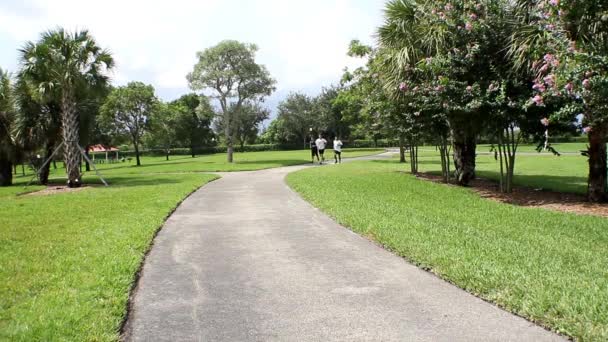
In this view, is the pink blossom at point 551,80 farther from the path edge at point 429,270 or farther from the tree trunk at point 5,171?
the tree trunk at point 5,171

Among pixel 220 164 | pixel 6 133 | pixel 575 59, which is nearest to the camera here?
pixel 575 59

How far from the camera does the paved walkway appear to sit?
12.3ft

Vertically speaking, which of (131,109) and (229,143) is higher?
(131,109)

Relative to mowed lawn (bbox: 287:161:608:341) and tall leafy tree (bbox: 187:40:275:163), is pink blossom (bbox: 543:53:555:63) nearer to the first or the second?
mowed lawn (bbox: 287:161:608:341)

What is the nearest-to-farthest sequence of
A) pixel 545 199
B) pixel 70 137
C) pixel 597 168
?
pixel 597 168
pixel 545 199
pixel 70 137

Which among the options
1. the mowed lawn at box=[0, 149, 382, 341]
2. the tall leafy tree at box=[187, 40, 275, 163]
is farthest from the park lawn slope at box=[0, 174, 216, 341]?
the tall leafy tree at box=[187, 40, 275, 163]

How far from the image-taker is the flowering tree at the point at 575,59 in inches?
316

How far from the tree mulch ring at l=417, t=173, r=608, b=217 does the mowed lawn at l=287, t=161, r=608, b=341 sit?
0.80m

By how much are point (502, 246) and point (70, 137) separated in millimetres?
17164

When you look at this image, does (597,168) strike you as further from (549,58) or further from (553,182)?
(553,182)

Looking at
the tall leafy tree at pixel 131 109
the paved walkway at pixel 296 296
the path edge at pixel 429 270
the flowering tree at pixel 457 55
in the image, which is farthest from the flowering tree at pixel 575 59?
the tall leafy tree at pixel 131 109

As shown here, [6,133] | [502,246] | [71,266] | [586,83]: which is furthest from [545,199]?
[6,133]

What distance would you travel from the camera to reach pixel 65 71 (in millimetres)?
18047

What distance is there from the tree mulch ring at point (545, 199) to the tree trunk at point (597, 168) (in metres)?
0.31
